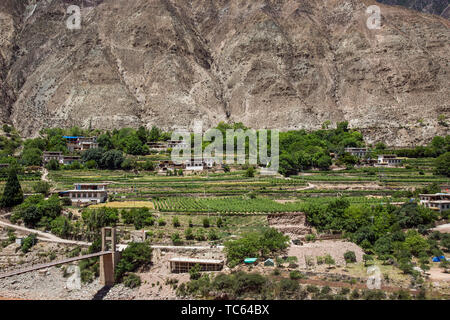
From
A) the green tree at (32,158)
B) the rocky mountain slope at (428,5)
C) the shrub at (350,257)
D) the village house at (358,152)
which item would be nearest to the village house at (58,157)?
the green tree at (32,158)

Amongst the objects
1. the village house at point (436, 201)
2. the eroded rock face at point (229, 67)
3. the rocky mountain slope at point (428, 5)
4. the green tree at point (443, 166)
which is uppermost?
the rocky mountain slope at point (428, 5)

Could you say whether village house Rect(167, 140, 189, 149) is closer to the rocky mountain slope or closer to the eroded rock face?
the eroded rock face

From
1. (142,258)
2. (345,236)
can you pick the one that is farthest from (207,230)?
(345,236)

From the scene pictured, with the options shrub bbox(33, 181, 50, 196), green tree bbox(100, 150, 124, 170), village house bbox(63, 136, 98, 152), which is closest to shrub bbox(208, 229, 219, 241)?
shrub bbox(33, 181, 50, 196)

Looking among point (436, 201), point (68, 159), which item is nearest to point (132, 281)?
point (436, 201)

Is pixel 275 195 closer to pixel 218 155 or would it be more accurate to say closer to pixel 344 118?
pixel 218 155

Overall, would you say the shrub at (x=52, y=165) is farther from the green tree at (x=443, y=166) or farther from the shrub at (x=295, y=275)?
the green tree at (x=443, y=166)

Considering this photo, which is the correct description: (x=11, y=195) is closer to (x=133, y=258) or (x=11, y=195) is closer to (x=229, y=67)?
(x=133, y=258)
